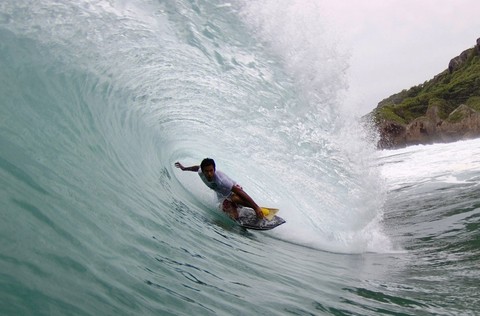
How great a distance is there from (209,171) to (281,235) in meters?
1.96

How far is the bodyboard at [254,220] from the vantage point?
888 cm

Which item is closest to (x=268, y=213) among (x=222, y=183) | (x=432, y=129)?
→ (x=222, y=183)

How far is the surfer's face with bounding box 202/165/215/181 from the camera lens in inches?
328

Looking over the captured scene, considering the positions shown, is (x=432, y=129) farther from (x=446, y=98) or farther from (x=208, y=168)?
(x=208, y=168)

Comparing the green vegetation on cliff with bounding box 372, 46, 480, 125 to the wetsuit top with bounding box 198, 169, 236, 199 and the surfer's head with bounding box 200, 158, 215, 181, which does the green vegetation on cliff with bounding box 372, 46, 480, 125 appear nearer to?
the wetsuit top with bounding box 198, 169, 236, 199

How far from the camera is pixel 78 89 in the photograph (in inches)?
324

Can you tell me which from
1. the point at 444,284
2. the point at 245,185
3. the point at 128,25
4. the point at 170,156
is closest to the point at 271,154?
the point at 245,185

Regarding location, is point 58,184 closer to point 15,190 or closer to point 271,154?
point 15,190

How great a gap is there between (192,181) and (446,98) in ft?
242

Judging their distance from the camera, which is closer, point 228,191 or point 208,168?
point 208,168

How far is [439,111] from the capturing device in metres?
64.8

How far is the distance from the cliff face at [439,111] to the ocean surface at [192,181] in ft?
109

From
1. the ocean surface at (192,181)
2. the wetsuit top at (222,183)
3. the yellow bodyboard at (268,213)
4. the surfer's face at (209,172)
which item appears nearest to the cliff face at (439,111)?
the ocean surface at (192,181)

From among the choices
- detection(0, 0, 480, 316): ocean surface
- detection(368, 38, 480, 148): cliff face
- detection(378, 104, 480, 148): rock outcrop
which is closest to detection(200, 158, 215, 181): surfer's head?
detection(0, 0, 480, 316): ocean surface
